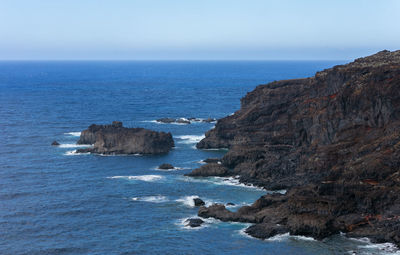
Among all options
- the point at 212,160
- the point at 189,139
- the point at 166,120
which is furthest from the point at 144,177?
the point at 166,120

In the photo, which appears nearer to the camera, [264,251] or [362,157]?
[264,251]

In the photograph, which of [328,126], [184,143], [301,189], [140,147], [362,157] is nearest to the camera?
[301,189]

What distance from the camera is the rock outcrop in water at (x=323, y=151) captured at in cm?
7181

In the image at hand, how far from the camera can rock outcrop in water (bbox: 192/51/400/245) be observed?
71812mm

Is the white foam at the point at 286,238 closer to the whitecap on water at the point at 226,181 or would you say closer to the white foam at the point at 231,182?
the white foam at the point at 231,182

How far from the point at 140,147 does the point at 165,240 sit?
53711mm

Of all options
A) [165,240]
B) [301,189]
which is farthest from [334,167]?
[165,240]

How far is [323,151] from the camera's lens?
9356 cm

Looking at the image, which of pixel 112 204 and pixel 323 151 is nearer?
pixel 112 204

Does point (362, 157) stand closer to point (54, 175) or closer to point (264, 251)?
point (264, 251)

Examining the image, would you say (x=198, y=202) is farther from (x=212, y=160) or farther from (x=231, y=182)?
(x=212, y=160)

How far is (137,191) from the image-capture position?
92.7m

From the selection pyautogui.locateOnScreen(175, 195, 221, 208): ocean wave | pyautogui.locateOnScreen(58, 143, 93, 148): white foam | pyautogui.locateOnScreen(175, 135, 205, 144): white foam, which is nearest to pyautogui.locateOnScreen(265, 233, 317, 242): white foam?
pyautogui.locateOnScreen(175, 195, 221, 208): ocean wave

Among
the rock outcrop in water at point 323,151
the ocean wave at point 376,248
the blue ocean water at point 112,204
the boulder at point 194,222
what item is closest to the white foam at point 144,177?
the blue ocean water at point 112,204
